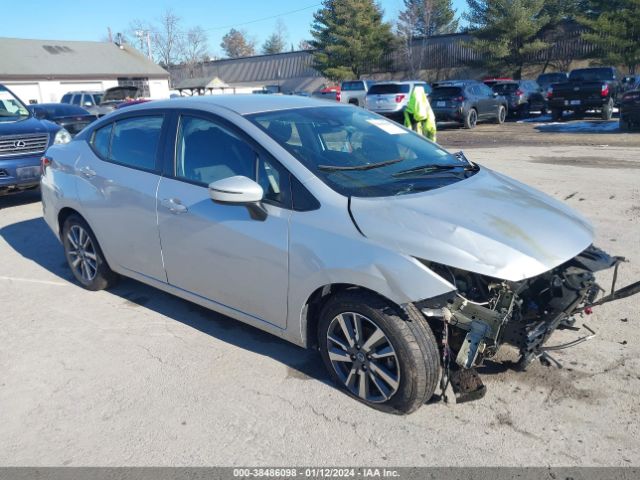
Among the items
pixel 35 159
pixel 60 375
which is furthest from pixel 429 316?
pixel 35 159

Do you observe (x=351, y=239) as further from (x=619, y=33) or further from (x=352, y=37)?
(x=352, y=37)

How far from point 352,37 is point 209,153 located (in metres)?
43.7

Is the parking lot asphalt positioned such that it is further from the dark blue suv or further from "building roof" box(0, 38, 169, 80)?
"building roof" box(0, 38, 169, 80)

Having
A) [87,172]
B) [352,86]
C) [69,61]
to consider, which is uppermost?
[69,61]

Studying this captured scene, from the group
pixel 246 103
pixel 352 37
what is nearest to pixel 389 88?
pixel 246 103

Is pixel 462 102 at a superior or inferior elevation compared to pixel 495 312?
superior

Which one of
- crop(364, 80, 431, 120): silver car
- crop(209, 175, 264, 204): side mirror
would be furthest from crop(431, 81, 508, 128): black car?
crop(209, 175, 264, 204): side mirror

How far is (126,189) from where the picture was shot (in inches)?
171

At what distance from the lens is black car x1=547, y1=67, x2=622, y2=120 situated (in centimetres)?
1969

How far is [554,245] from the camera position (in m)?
3.07

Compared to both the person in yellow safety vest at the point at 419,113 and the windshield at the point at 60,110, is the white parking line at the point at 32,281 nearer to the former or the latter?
the person in yellow safety vest at the point at 419,113

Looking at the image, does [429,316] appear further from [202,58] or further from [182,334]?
[202,58]

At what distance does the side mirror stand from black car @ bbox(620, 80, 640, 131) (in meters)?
16.0

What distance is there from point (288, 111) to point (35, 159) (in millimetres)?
6249
